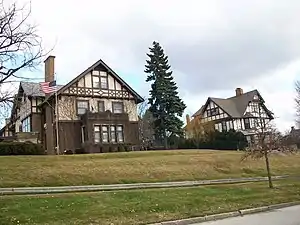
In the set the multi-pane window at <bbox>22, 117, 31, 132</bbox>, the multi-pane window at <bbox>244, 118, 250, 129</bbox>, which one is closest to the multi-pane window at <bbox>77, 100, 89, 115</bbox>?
the multi-pane window at <bbox>22, 117, 31, 132</bbox>

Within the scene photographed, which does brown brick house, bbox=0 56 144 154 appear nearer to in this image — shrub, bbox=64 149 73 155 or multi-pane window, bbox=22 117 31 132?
shrub, bbox=64 149 73 155

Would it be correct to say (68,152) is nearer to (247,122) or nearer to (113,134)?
(113,134)

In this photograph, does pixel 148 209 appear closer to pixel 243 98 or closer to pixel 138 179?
pixel 138 179

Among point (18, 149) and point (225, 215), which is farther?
point (18, 149)

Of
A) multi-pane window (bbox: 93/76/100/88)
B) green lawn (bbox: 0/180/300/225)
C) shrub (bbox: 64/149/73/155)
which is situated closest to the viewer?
green lawn (bbox: 0/180/300/225)

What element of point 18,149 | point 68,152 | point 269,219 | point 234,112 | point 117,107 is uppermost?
point 234,112

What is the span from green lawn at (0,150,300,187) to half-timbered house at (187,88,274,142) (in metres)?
32.8

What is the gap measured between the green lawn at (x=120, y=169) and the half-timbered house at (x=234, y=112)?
3280 centimetres

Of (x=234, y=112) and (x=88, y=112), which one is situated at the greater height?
(x=234, y=112)

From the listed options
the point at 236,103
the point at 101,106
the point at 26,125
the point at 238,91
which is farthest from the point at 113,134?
the point at 238,91

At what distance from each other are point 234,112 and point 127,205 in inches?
2251

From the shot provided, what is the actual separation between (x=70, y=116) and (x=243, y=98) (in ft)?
127

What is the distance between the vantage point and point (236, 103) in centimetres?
7262

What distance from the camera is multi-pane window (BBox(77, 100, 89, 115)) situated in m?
44.2
